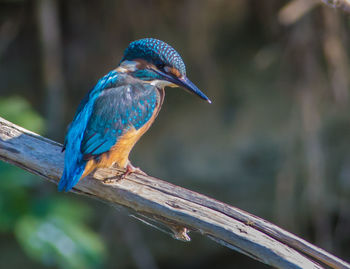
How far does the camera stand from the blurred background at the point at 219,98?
3.54 m

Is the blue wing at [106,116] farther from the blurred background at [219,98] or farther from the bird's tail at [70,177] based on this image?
the blurred background at [219,98]

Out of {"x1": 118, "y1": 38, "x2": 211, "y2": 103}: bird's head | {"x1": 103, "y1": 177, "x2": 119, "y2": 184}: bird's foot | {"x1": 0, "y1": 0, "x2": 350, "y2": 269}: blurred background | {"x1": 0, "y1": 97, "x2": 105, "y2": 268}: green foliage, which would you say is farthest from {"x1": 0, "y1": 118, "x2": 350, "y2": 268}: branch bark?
{"x1": 0, "y1": 0, "x2": 350, "y2": 269}: blurred background

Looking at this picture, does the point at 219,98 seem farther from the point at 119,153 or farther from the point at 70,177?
the point at 70,177

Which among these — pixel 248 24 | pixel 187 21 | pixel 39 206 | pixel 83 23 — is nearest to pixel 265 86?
pixel 248 24

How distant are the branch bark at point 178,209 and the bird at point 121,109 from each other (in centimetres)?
9

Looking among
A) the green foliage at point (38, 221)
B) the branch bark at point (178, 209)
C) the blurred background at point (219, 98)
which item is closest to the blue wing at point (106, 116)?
the branch bark at point (178, 209)

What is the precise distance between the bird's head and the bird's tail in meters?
0.52

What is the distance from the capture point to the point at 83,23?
3721 millimetres

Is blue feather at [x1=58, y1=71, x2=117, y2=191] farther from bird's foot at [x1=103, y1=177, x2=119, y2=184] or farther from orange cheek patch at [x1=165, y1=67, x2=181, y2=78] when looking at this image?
orange cheek patch at [x1=165, y1=67, x2=181, y2=78]

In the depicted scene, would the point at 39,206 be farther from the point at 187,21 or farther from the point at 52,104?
the point at 187,21

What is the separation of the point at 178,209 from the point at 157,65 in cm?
64

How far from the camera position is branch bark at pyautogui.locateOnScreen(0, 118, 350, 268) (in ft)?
5.35

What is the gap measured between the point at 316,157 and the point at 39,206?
1850mm

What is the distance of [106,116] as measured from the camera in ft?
Answer: 6.37
